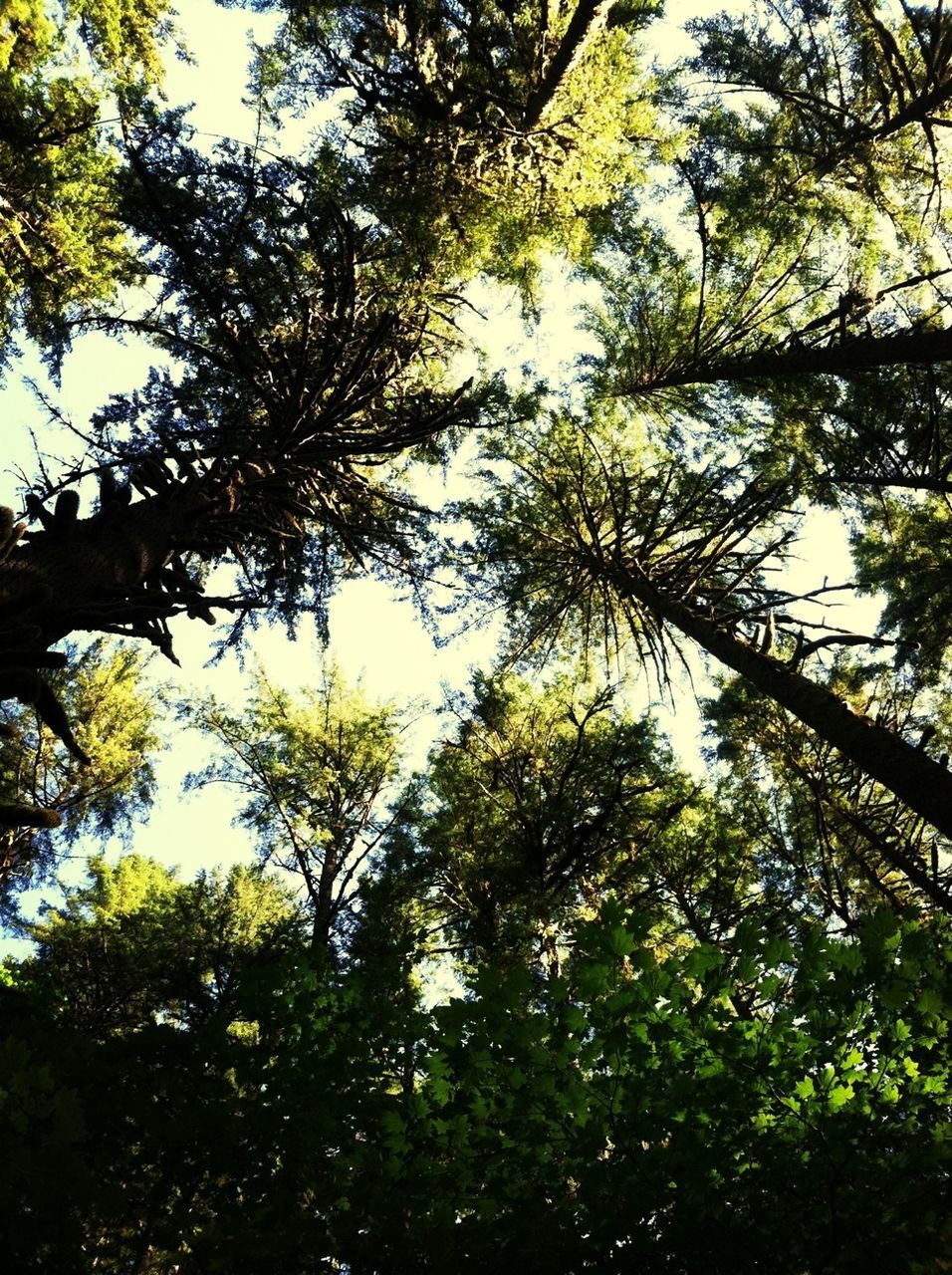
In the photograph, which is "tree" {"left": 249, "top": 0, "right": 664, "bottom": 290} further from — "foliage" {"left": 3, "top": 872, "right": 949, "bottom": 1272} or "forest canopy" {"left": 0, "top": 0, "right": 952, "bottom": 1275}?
"foliage" {"left": 3, "top": 872, "right": 949, "bottom": 1272}

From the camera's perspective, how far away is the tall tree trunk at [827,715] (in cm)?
415

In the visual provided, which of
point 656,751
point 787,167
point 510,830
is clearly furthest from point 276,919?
point 787,167

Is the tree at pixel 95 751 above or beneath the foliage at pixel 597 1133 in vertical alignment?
above

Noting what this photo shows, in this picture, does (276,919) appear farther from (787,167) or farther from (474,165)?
A: (787,167)

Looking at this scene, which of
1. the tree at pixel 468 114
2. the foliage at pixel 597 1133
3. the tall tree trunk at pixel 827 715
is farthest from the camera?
the tree at pixel 468 114

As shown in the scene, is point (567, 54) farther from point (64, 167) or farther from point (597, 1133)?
point (597, 1133)

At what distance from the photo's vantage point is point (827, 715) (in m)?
5.18

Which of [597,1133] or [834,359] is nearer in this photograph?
[597,1133]

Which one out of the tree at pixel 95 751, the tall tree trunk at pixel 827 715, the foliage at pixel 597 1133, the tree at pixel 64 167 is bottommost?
the foliage at pixel 597 1133

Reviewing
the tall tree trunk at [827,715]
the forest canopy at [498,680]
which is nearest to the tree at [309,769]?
the forest canopy at [498,680]

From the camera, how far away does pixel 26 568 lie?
373 cm

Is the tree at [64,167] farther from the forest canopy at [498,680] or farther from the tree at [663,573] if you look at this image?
the tree at [663,573]

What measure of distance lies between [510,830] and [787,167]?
29.3 ft

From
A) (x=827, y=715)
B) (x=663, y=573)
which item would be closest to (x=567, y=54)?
(x=663, y=573)
